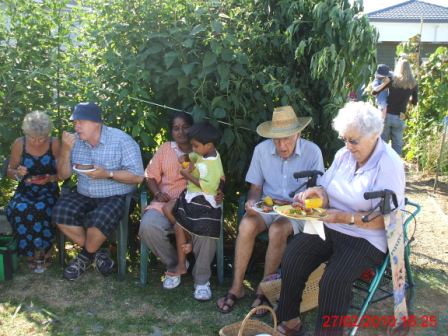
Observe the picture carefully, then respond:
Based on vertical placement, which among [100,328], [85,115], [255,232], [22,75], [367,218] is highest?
[22,75]

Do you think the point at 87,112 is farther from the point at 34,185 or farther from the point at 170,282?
the point at 170,282

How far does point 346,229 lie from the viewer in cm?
275

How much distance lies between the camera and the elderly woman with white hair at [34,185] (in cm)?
359

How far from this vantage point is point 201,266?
3.37m

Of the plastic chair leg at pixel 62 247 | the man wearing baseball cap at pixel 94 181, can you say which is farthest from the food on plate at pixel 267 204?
the plastic chair leg at pixel 62 247

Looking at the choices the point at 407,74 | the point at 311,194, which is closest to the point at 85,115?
the point at 311,194

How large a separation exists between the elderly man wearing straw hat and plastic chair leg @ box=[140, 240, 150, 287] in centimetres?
65

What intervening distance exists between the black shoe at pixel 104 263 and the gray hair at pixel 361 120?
6.79 feet

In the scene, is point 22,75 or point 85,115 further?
point 22,75

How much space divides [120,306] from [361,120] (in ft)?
6.60

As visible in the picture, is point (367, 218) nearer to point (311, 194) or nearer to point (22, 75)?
point (311, 194)

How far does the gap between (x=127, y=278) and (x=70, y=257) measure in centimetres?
67

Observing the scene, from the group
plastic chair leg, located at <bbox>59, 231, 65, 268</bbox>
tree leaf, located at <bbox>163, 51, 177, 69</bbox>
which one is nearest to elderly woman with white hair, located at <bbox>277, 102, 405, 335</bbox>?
tree leaf, located at <bbox>163, 51, 177, 69</bbox>

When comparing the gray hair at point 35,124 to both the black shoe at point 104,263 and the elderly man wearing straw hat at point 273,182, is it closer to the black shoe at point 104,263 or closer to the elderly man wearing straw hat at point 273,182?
the black shoe at point 104,263
